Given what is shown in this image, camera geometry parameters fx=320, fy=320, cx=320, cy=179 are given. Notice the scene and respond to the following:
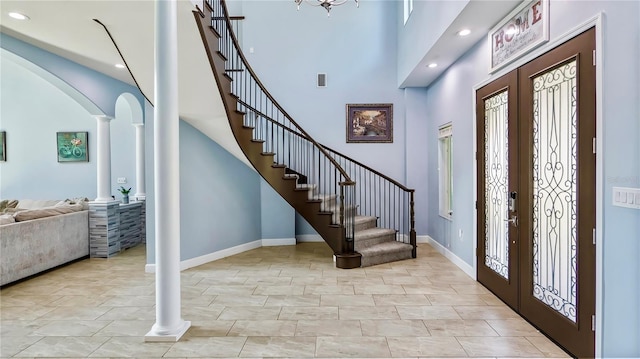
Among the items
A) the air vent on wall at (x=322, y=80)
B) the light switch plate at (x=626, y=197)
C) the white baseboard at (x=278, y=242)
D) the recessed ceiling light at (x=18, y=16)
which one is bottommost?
the white baseboard at (x=278, y=242)

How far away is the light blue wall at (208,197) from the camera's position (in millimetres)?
4895

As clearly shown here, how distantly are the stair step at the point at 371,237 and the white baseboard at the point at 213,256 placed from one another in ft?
6.99

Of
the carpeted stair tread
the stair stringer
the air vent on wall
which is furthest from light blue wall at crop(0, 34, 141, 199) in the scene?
the carpeted stair tread

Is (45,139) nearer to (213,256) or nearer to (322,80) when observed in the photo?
(213,256)

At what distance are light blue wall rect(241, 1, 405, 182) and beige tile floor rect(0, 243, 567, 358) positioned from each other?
2809 mm

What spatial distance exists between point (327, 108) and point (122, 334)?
5117 mm

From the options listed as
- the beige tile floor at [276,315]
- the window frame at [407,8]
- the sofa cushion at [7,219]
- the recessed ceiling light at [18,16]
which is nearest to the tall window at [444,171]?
the beige tile floor at [276,315]

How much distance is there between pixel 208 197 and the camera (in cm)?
531

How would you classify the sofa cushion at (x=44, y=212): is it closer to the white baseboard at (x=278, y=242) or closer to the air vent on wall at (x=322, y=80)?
the white baseboard at (x=278, y=242)

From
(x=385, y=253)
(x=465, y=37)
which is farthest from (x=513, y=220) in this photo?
(x=465, y=37)

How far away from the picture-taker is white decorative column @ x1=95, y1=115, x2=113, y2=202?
19.1 feet

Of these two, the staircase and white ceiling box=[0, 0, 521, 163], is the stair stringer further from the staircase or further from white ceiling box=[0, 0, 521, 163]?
white ceiling box=[0, 0, 521, 163]

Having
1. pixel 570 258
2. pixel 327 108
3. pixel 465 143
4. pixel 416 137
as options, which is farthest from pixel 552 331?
pixel 327 108

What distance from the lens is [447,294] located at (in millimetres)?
3803
